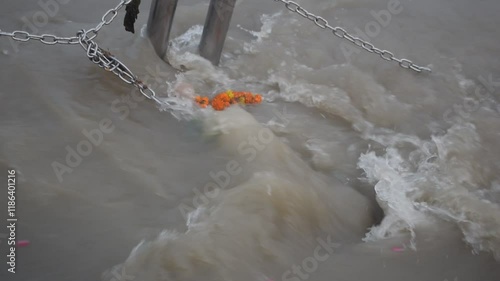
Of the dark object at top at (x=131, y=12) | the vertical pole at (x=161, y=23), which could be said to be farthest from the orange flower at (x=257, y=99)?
the dark object at top at (x=131, y=12)

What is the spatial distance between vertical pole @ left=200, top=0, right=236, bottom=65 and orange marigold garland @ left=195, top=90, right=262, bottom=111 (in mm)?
483

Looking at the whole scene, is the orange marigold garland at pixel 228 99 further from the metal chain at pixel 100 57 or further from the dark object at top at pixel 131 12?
the dark object at top at pixel 131 12

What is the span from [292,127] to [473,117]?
188 cm

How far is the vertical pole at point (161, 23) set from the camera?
4.45 meters

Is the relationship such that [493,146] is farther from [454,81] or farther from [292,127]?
[292,127]

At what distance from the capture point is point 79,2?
577 cm

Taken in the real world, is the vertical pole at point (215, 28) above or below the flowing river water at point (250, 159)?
above

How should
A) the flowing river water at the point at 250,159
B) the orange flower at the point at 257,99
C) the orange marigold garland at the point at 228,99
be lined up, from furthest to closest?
1. the orange flower at the point at 257,99
2. the orange marigold garland at the point at 228,99
3. the flowing river water at the point at 250,159

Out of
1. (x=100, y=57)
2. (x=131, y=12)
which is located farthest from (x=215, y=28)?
(x=100, y=57)

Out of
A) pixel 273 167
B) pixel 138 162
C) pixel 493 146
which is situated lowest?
pixel 138 162

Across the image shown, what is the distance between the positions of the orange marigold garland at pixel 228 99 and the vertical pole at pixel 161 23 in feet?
2.23

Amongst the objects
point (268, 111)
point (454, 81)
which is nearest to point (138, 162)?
point (268, 111)

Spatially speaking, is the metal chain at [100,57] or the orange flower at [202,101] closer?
the metal chain at [100,57]

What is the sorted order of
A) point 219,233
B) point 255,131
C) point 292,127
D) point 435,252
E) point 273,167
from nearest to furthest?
point 219,233, point 435,252, point 273,167, point 255,131, point 292,127
